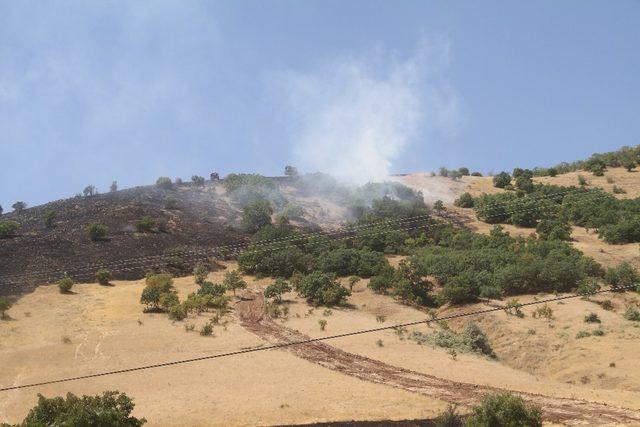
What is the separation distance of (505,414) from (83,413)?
43.1 ft

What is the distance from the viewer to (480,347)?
32.5 m

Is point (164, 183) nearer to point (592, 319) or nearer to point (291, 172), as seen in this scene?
point (291, 172)

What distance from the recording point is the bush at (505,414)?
16.8 m

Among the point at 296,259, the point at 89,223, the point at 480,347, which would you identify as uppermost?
the point at 89,223

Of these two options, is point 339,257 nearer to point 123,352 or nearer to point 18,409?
point 123,352

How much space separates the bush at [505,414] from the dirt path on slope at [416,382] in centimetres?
339

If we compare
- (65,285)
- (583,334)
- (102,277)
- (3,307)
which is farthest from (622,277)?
(3,307)

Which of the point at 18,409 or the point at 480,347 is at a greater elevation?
the point at 480,347

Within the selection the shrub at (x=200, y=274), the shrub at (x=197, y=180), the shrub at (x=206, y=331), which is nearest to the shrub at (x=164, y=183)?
the shrub at (x=197, y=180)

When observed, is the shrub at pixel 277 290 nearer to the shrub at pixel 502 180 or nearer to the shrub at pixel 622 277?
the shrub at pixel 622 277

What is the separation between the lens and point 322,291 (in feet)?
140

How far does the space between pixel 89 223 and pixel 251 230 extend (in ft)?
62.3

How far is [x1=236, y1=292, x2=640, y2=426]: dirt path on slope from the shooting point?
790 inches

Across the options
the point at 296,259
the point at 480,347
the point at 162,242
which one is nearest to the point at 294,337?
the point at 480,347
